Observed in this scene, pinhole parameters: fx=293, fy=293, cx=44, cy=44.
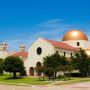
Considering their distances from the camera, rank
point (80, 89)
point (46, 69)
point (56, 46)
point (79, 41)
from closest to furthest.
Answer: point (80, 89)
point (46, 69)
point (56, 46)
point (79, 41)

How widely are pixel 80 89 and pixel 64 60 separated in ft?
109

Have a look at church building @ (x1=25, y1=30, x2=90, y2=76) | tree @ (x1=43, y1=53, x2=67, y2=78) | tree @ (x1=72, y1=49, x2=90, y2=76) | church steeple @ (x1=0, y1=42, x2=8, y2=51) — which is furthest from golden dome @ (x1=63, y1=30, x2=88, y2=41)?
church steeple @ (x1=0, y1=42, x2=8, y2=51)

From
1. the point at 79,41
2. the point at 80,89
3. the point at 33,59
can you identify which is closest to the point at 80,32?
the point at 79,41

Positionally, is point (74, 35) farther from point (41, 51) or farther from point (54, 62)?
point (54, 62)

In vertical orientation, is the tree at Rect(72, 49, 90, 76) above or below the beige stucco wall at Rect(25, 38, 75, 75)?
below

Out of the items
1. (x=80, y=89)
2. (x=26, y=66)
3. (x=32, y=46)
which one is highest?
A: (x=32, y=46)

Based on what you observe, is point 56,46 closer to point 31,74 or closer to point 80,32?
point 31,74

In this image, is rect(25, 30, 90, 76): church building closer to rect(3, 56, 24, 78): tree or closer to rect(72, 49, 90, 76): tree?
rect(72, 49, 90, 76): tree

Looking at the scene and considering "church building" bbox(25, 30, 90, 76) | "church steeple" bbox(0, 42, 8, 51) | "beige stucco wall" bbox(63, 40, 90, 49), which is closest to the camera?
"church building" bbox(25, 30, 90, 76)

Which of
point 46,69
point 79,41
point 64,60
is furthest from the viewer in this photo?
point 79,41

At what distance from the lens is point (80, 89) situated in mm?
34969

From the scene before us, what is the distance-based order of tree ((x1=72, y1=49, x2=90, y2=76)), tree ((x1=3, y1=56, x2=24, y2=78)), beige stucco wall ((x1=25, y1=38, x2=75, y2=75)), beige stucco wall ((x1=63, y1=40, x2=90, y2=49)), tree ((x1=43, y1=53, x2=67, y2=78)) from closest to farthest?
tree ((x1=43, y1=53, x2=67, y2=78)), tree ((x1=3, y1=56, x2=24, y2=78)), tree ((x1=72, y1=49, x2=90, y2=76)), beige stucco wall ((x1=25, y1=38, x2=75, y2=75)), beige stucco wall ((x1=63, y1=40, x2=90, y2=49))

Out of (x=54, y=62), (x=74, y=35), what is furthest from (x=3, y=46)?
(x=54, y=62)

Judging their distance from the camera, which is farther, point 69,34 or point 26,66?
point 69,34
